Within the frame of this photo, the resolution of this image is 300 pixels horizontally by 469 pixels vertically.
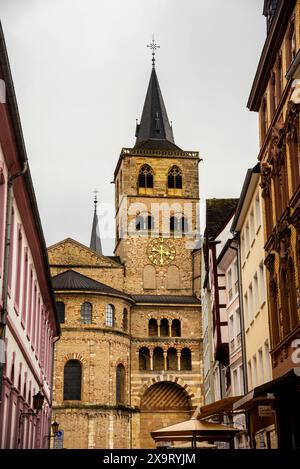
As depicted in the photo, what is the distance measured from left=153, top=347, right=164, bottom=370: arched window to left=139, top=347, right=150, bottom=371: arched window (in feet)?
1.99

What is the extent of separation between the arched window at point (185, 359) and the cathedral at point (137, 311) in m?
0.09

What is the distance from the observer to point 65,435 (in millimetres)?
63625

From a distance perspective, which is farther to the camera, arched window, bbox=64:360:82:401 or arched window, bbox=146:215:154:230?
arched window, bbox=146:215:154:230

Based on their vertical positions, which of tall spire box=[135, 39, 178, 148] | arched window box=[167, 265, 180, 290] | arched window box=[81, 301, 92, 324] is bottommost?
arched window box=[81, 301, 92, 324]

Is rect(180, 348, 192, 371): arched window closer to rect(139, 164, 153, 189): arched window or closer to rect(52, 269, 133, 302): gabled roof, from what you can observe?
rect(52, 269, 133, 302): gabled roof

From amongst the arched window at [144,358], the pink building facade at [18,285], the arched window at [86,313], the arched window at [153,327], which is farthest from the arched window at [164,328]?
the pink building facade at [18,285]

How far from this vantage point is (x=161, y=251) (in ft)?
254

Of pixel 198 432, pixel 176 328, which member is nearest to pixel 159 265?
pixel 176 328

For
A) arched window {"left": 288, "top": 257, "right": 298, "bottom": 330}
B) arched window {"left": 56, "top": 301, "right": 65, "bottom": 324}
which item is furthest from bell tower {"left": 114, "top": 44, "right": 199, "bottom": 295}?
arched window {"left": 288, "top": 257, "right": 298, "bottom": 330}

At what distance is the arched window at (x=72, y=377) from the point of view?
66062mm

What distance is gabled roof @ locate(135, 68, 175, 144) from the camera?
85.6 metres

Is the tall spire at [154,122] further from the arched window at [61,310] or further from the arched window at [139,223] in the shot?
the arched window at [61,310]

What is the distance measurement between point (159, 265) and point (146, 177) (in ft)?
31.5

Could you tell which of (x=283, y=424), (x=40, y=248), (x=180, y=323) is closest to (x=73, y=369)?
(x=180, y=323)
